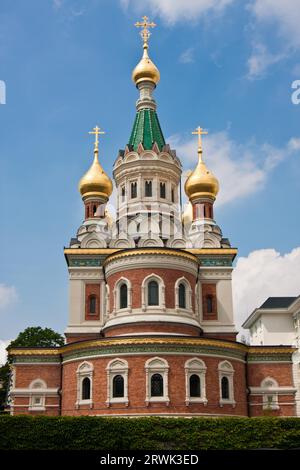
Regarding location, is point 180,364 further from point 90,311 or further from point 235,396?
point 90,311

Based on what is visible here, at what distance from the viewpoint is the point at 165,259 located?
32750mm

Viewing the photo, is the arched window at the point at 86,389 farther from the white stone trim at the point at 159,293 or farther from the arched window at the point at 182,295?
the arched window at the point at 182,295

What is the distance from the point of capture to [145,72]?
142 feet

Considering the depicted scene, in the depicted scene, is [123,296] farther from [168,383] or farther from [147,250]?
→ [168,383]

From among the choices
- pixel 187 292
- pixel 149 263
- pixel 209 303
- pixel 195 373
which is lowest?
pixel 195 373

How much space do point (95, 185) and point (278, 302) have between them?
18.3 meters

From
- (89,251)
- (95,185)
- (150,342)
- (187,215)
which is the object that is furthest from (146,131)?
(150,342)

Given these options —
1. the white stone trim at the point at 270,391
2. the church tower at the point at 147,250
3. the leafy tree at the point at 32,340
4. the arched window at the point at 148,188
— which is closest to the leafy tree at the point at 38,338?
the leafy tree at the point at 32,340

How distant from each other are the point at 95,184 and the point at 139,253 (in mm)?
9167

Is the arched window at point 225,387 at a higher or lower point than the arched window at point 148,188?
lower

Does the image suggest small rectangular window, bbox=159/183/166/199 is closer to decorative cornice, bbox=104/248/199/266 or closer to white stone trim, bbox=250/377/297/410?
decorative cornice, bbox=104/248/199/266

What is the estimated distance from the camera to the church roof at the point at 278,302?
4814cm

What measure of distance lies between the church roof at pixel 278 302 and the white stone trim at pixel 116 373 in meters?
21.3
